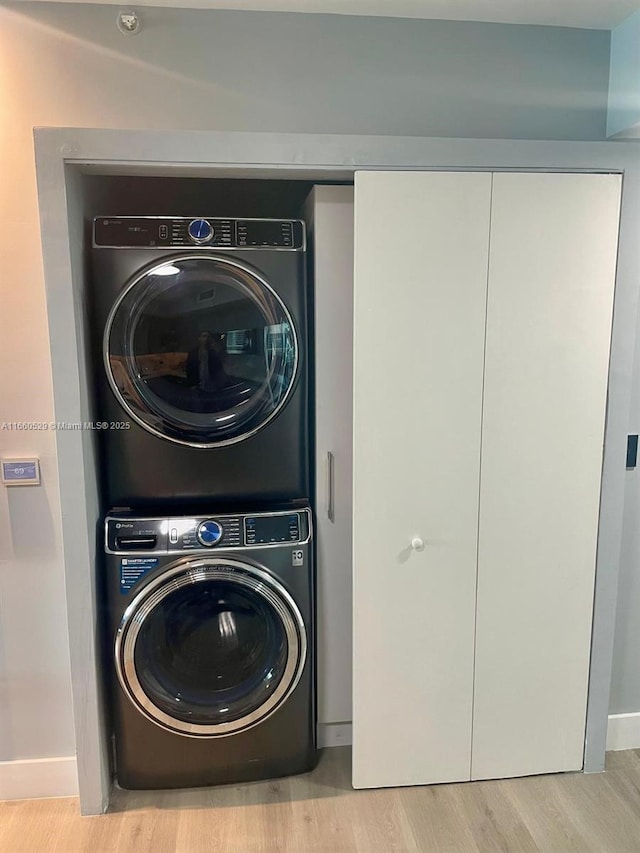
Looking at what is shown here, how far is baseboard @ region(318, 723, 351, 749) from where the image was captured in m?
2.41

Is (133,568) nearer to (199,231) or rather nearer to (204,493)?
(204,493)

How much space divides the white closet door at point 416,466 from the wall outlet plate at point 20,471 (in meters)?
1.01

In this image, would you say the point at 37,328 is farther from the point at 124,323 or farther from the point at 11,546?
the point at 11,546

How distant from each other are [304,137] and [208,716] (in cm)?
179

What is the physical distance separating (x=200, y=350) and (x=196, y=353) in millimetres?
15

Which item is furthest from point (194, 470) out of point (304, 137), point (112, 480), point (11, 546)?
point (304, 137)

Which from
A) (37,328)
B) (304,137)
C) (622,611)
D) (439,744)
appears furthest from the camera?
(622,611)

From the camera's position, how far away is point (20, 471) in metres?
2.12

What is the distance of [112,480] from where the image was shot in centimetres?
211

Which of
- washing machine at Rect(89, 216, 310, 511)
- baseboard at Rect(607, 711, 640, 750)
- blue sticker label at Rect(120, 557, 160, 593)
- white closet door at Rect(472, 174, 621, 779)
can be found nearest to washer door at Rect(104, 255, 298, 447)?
washing machine at Rect(89, 216, 310, 511)

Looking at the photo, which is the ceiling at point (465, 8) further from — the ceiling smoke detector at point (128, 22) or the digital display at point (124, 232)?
the digital display at point (124, 232)

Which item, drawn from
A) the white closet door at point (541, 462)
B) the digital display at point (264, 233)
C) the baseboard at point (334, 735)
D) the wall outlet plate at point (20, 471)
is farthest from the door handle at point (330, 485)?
the wall outlet plate at point (20, 471)

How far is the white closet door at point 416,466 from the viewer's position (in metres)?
1.94

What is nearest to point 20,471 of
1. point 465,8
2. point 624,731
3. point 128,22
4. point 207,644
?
point 207,644
